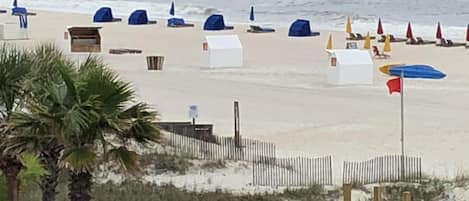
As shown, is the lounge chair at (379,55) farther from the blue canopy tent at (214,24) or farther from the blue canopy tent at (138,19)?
the blue canopy tent at (138,19)

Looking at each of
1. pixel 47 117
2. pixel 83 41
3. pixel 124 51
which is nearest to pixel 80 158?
pixel 47 117

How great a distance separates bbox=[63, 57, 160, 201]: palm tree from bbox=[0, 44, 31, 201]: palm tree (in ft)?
1.83

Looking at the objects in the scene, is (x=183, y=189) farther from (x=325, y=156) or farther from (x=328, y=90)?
(x=328, y=90)

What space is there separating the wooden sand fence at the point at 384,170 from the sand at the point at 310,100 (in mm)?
244

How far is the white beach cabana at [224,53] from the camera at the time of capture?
30.0 meters

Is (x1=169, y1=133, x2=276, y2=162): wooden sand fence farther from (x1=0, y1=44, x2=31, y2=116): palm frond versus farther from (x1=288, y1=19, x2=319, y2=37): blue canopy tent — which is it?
(x1=288, y1=19, x2=319, y2=37): blue canopy tent

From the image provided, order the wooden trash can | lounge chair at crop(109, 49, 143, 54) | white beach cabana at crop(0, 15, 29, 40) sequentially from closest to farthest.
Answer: the wooden trash can, lounge chair at crop(109, 49, 143, 54), white beach cabana at crop(0, 15, 29, 40)

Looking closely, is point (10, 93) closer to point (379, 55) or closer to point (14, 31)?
point (379, 55)

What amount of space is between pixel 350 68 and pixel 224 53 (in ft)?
16.5

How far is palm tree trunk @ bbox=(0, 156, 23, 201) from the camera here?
7.96 m

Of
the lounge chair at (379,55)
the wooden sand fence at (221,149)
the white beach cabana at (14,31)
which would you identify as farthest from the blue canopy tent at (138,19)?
the wooden sand fence at (221,149)

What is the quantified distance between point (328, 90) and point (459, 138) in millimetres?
7191

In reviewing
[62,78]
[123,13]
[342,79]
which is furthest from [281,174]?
[123,13]

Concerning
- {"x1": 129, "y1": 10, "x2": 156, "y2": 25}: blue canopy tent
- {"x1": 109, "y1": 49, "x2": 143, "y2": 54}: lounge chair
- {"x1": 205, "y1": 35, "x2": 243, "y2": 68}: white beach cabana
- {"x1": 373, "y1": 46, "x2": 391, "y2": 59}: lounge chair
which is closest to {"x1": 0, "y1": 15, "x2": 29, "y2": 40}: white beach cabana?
{"x1": 109, "y1": 49, "x2": 143, "y2": 54}: lounge chair
